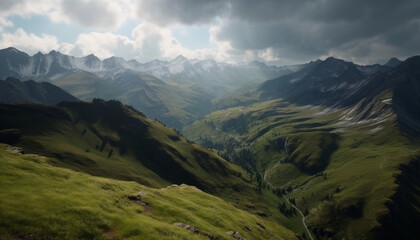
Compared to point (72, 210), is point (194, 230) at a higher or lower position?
lower

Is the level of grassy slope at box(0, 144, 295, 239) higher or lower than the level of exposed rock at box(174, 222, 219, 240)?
higher

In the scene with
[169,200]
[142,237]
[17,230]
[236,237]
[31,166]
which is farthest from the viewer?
[169,200]

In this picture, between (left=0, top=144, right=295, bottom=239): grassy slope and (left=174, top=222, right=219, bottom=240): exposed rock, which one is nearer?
(left=0, top=144, right=295, bottom=239): grassy slope

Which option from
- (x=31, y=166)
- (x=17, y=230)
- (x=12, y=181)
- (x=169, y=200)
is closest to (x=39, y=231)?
(x=17, y=230)

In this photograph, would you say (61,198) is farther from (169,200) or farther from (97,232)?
(169,200)

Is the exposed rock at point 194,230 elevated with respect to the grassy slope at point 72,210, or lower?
lower

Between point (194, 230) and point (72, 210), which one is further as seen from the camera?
point (194, 230)

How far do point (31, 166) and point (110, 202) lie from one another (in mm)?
20256

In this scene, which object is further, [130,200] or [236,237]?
[236,237]

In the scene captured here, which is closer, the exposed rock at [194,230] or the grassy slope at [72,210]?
the grassy slope at [72,210]

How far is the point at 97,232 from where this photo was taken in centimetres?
3484

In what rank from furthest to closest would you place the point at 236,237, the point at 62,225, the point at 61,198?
the point at 236,237 → the point at 61,198 → the point at 62,225

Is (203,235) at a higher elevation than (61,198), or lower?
lower

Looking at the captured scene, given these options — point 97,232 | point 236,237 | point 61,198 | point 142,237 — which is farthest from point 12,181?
point 236,237
